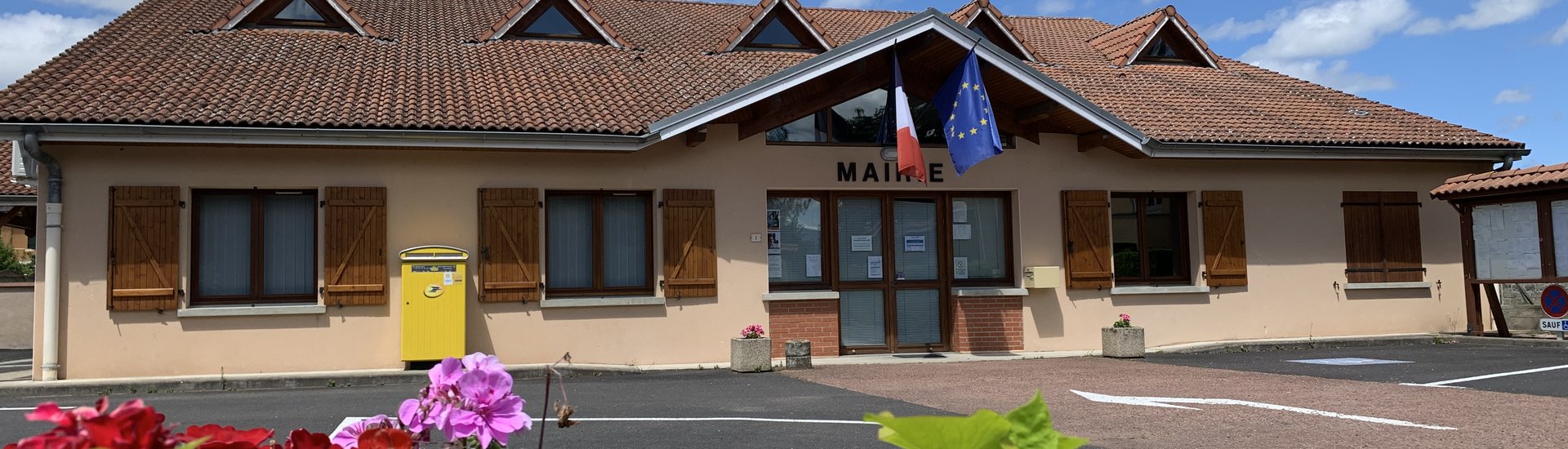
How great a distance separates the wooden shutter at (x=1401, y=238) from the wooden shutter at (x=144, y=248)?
1406 centimetres

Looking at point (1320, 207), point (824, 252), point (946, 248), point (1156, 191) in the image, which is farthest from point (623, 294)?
point (1320, 207)

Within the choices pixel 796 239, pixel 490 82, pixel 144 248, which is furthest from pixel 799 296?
pixel 144 248

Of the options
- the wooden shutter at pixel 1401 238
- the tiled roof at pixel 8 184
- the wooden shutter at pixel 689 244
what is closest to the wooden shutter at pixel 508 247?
the wooden shutter at pixel 689 244

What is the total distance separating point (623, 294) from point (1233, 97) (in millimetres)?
9169

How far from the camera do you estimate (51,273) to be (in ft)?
35.4

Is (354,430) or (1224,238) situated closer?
(354,430)

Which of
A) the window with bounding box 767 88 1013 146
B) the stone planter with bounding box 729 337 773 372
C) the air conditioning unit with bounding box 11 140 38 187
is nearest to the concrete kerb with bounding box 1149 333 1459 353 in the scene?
the window with bounding box 767 88 1013 146

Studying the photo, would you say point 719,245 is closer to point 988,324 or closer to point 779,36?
point 988,324

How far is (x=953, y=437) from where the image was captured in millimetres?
962

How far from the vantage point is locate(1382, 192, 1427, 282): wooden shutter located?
1482cm

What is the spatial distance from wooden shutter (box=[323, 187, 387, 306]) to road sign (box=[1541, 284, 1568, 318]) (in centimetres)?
1281

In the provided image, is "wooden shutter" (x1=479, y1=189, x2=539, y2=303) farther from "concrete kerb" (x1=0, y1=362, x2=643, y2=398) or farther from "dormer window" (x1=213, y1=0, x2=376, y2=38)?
Answer: "dormer window" (x1=213, y1=0, x2=376, y2=38)

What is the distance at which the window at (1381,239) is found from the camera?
14.7 meters

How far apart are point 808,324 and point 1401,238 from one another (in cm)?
795
